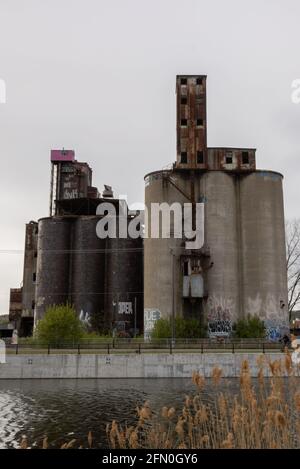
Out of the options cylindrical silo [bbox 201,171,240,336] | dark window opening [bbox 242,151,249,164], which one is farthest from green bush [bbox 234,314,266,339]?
dark window opening [bbox 242,151,249,164]

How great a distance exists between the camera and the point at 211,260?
56312 millimetres

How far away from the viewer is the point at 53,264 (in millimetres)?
69812

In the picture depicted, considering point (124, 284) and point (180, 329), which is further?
point (124, 284)

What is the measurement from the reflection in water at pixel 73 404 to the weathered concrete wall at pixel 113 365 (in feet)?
4.05

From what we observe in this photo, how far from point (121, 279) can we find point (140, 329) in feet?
23.4

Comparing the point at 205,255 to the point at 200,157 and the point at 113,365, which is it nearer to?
the point at 200,157

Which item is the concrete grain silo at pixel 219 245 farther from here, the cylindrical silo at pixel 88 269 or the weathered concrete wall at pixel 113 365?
the weathered concrete wall at pixel 113 365

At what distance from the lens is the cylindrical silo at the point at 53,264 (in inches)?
2709

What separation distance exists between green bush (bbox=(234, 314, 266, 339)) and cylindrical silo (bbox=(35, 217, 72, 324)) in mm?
26334

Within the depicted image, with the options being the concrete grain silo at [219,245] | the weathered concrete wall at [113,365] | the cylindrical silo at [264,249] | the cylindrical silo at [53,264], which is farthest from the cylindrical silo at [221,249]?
the cylindrical silo at [53,264]

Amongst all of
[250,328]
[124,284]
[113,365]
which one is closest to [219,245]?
[250,328]

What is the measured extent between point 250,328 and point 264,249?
9376 mm

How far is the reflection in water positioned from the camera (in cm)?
1596

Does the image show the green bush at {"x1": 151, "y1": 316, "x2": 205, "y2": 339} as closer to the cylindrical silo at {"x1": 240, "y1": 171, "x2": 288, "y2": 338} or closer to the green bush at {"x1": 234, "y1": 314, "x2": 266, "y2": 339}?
the green bush at {"x1": 234, "y1": 314, "x2": 266, "y2": 339}
